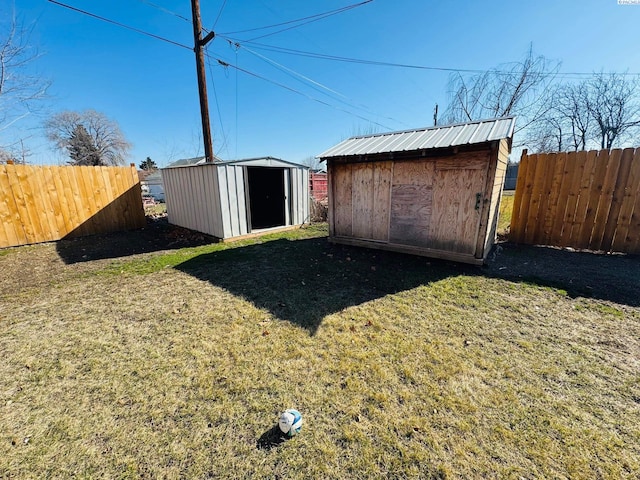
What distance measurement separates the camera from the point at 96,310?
3396 millimetres

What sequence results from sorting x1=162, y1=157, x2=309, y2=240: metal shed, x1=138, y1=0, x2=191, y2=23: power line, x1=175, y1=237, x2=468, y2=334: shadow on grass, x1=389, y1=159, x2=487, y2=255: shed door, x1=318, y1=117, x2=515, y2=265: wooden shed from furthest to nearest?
x1=162, y1=157, x2=309, y2=240: metal shed < x1=138, y1=0, x2=191, y2=23: power line < x1=389, y1=159, x2=487, y2=255: shed door < x1=318, y1=117, x2=515, y2=265: wooden shed < x1=175, y1=237, x2=468, y2=334: shadow on grass

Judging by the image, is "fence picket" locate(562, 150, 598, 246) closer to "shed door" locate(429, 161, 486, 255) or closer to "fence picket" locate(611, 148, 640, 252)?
"fence picket" locate(611, 148, 640, 252)

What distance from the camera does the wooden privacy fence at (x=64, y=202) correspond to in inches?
256

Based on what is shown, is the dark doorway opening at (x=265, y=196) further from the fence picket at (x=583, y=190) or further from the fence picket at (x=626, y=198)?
the fence picket at (x=626, y=198)

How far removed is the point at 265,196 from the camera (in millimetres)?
10125

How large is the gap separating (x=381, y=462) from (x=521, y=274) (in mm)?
4149

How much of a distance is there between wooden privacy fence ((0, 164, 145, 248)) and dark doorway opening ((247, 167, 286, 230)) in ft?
12.5

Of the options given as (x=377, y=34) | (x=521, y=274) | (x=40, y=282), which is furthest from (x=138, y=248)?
(x=377, y=34)

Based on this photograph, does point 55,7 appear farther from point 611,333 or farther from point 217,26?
point 611,333

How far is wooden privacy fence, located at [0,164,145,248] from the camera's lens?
21.3 feet

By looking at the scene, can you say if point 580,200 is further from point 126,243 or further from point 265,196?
point 126,243

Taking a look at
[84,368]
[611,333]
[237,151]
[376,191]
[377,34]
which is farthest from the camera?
[237,151]

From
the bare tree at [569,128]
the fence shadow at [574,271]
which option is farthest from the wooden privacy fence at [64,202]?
the bare tree at [569,128]

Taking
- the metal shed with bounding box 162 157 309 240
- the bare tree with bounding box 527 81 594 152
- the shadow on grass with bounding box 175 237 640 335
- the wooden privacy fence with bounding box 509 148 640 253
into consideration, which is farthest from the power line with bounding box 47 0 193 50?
the bare tree with bounding box 527 81 594 152
